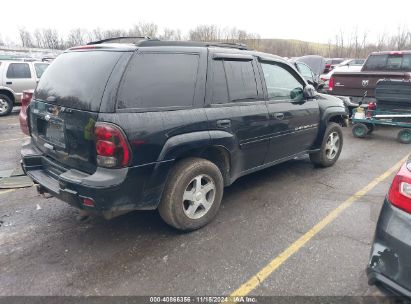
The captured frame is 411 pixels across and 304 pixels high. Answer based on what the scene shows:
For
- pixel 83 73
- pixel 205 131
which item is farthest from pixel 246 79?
pixel 83 73

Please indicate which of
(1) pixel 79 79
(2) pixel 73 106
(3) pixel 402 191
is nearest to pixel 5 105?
(1) pixel 79 79

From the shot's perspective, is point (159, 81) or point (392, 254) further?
point (159, 81)

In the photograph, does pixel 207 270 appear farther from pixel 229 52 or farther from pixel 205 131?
pixel 229 52

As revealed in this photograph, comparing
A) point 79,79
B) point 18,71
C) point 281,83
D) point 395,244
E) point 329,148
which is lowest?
point 329,148

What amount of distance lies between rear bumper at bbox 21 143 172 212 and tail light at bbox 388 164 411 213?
182 cm

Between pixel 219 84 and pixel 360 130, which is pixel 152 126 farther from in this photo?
pixel 360 130

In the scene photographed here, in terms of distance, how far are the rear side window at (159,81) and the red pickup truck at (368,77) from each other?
6.49 m

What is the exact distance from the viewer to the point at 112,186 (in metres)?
2.68

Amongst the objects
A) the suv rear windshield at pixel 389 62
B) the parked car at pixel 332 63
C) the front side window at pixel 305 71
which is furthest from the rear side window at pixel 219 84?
the parked car at pixel 332 63

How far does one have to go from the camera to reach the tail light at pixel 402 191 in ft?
6.61

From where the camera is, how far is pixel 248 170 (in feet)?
13.0

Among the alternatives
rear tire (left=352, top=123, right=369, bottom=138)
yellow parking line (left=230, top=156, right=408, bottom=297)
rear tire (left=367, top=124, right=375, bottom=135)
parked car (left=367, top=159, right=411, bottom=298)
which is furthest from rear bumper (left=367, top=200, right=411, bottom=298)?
rear tire (left=367, top=124, right=375, bottom=135)

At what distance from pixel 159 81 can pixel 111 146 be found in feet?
2.57

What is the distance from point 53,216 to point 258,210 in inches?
96.0
